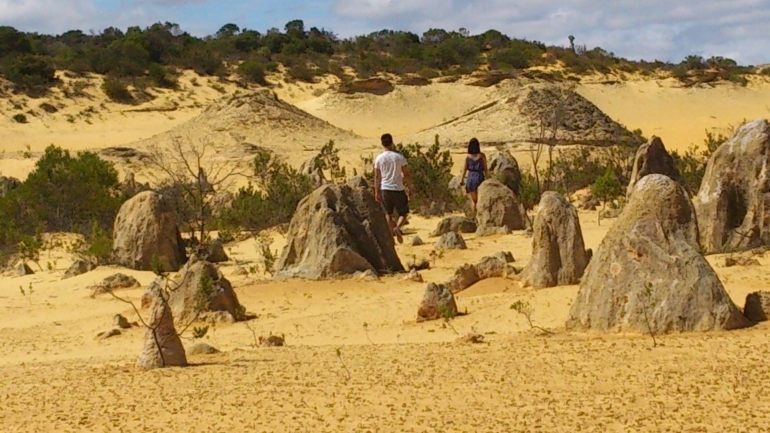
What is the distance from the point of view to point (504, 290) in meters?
11.3

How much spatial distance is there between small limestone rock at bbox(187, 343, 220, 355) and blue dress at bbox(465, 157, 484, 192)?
847 cm

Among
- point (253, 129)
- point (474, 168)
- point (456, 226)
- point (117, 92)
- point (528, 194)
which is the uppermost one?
point (117, 92)

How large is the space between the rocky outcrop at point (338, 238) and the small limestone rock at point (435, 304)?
2.64 metres

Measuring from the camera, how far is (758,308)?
843 centimetres

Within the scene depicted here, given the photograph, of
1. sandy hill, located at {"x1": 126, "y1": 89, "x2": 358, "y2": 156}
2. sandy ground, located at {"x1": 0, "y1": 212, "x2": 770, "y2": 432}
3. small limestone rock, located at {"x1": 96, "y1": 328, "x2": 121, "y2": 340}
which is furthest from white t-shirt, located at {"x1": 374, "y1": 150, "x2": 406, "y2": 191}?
sandy hill, located at {"x1": 126, "y1": 89, "x2": 358, "y2": 156}

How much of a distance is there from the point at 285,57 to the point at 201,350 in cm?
4580

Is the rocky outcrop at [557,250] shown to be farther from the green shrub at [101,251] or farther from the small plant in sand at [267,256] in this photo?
the green shrub at [101,251]

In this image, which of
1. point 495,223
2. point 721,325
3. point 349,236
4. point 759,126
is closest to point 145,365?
point 721,325

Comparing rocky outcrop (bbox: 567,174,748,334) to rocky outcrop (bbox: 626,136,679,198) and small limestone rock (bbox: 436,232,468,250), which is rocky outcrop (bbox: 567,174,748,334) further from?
rocky outcrop (bbox: 626,136,679,198)

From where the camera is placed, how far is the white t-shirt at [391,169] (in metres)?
14.3

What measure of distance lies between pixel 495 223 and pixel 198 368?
915 cm

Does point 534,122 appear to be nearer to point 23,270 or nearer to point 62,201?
point 62,201

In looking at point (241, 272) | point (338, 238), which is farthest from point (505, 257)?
point (241, 272)

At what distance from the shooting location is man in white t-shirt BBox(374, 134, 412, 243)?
14.3 meters
